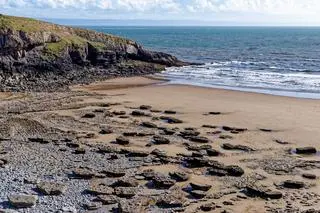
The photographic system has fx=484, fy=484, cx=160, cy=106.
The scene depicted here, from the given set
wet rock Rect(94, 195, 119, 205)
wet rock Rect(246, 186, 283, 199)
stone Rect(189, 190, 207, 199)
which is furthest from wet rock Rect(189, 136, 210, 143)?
wet rock Rect(94, 195, 119, 205)

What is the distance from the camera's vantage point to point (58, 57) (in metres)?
60.9

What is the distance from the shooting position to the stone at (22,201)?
64.7 feet

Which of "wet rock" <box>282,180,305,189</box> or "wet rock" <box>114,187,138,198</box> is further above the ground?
"wet rock" <box>282,180,305,189</box>

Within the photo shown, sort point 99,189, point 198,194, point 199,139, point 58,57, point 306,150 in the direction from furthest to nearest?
point 58,57, point 199,139, point 306,150, point 99,189, point 198,194

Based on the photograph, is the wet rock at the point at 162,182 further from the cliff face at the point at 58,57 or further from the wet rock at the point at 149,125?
the cliff face at the point at 58,57

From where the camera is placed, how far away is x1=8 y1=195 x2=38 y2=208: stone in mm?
19734

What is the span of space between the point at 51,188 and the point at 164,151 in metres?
9.22

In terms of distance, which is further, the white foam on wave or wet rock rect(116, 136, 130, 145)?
the white foam on wave

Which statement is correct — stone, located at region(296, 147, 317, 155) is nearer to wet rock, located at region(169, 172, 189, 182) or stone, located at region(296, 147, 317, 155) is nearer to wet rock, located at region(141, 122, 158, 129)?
wet rock, located at region(169, 172, 189, 182)

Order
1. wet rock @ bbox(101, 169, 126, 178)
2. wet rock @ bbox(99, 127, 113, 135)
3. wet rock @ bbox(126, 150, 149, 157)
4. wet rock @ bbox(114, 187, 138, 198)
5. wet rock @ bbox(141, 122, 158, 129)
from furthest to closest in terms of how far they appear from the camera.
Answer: wet rock @ bbox(141, 122, 158, 129) → wet rock @ bbox(99, 127, 113, 135) → wet rock @ bbox(126, 150, 149, 157) → wet rock @ bbox(101, 169, 126, 178) → wet rock @ bbox(114, 187, 138, 198)

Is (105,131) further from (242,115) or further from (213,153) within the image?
(242,115)

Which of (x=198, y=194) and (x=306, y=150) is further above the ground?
(x=306, y=150)

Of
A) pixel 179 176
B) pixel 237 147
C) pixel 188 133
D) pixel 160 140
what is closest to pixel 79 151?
pixel 160 140

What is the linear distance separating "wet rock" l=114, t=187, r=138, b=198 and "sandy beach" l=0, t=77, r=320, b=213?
4cm
